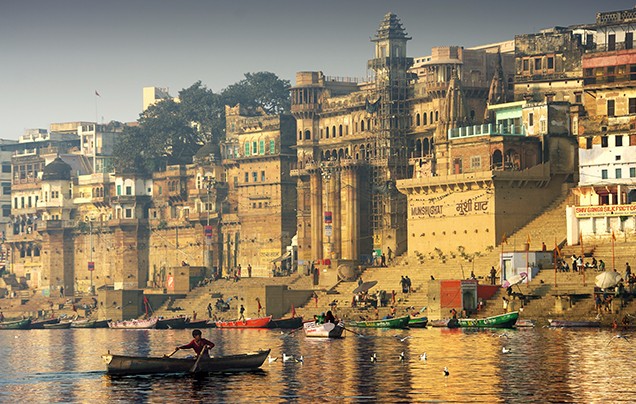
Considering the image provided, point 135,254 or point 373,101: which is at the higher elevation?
point 373,101

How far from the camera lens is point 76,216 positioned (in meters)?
149

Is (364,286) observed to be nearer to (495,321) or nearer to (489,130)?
(489,130)

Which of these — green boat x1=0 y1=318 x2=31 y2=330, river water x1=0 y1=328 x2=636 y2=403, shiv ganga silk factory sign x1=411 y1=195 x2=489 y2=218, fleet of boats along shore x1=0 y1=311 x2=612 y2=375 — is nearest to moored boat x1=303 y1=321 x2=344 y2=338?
fleet of boats along shore x1=0 y1=311 x2=612 y2=375

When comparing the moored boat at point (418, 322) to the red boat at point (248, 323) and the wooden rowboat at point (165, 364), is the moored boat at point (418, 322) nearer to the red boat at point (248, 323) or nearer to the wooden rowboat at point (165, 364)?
the red boat at point (248, 323)

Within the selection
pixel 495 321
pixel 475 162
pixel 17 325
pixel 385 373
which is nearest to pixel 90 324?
pixel 17 325

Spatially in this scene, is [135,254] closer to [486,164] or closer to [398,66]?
[398,66]

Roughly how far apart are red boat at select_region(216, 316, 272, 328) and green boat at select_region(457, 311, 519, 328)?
18.2 metres

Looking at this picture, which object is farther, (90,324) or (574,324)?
(90,324)

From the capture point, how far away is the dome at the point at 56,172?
491ft

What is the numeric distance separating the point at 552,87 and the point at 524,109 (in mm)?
4320

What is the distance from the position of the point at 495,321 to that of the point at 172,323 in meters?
→ 32.5

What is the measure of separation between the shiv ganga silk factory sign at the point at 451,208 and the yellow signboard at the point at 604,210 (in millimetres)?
7637

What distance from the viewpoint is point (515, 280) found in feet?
282

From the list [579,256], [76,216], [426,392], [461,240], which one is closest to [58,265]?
[76,216]
